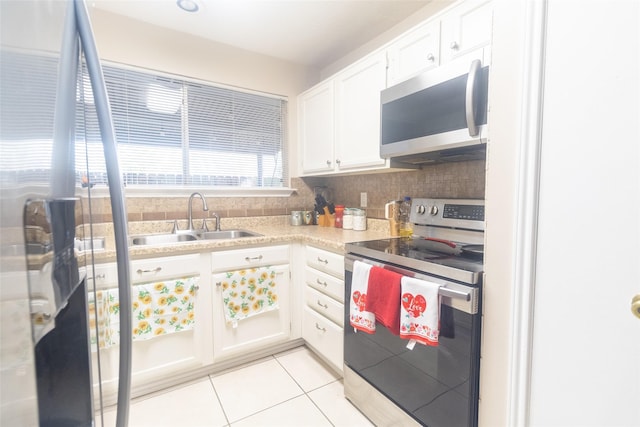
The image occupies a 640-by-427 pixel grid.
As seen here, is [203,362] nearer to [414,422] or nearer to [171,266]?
[171,266]

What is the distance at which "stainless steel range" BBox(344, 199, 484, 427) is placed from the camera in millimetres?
1032

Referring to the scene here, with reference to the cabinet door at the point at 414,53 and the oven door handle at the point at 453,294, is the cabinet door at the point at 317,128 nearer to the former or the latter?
the cabinet door at the point at 414,53

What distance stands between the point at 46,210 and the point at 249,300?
169cm

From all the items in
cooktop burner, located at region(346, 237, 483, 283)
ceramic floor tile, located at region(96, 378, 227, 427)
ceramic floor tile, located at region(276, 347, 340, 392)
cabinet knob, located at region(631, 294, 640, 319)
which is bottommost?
ceramic floor tile, located at region(96, 378, 227, 427)

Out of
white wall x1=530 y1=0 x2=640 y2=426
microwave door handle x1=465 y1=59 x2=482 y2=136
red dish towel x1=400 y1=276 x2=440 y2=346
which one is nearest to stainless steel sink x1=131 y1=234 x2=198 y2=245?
red dish towel x1=400 y1=276 x2=440 y2=346

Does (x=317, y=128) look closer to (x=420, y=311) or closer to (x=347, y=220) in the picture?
(x=347, y=220)

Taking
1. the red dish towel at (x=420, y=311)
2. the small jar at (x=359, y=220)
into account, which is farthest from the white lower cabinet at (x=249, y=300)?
the red dish towel at (x=420, y=311)

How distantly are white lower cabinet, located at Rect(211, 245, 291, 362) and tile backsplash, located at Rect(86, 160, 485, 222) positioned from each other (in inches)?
27.0

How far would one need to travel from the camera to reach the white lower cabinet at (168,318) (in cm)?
163

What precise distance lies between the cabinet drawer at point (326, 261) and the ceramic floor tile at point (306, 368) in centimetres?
67

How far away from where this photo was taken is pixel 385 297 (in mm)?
1303

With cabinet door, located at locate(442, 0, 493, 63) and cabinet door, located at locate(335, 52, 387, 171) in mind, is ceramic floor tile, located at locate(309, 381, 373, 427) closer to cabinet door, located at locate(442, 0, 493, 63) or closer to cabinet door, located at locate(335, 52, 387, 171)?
cabinet door, located at locate(335, 52, 387, 171)

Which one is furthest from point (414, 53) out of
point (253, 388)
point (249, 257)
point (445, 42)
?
point (253, 388)

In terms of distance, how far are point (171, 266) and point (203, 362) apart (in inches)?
25.7
